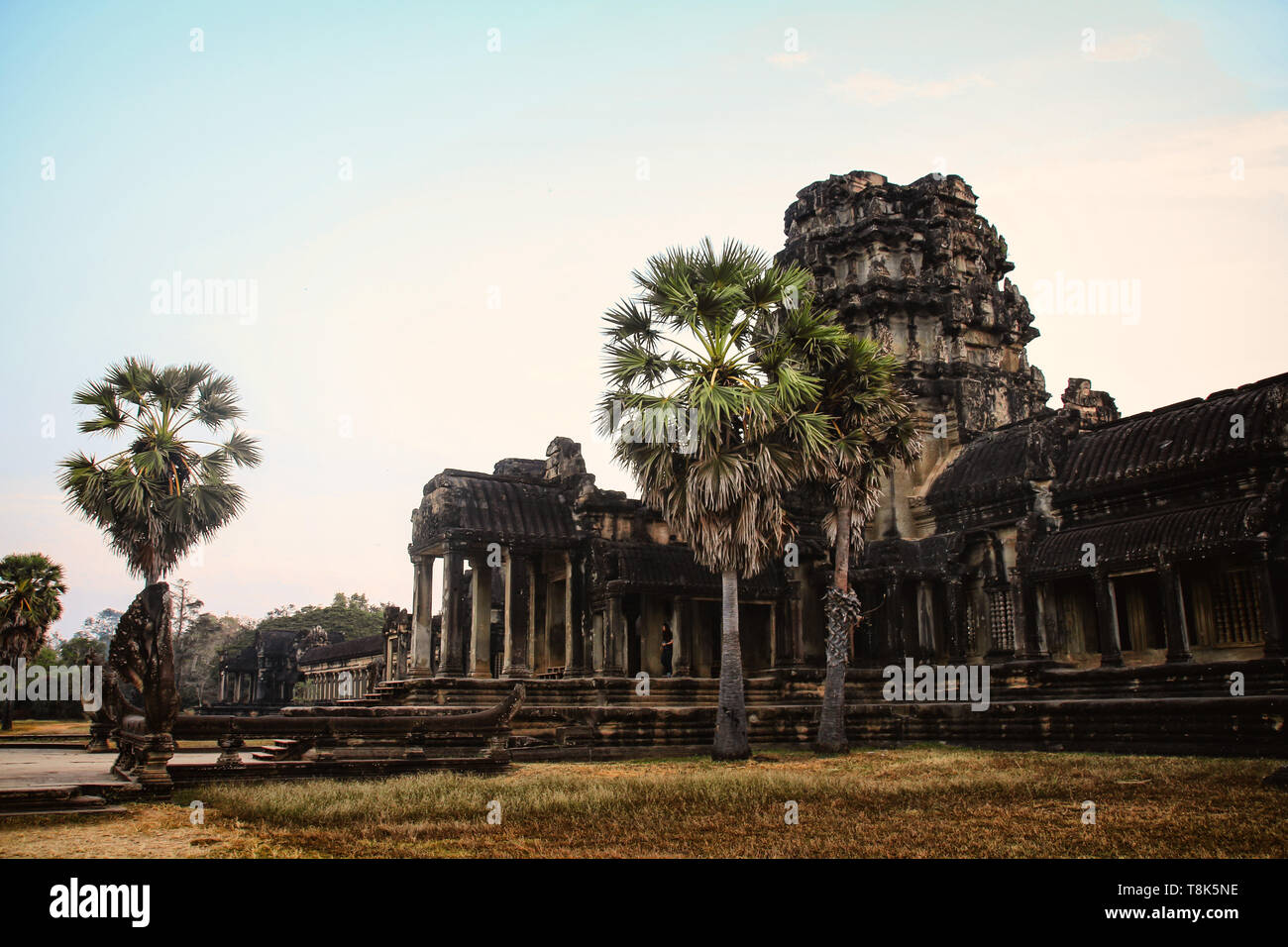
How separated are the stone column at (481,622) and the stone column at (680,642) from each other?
4.51 meters

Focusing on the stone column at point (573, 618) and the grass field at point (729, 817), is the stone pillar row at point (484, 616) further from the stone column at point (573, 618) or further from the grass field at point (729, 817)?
the grass field at point (729, 817)

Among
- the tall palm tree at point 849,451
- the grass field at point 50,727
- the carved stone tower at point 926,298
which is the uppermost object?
the carved stone tower at point 926,298

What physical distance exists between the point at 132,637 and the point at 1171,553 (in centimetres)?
1698

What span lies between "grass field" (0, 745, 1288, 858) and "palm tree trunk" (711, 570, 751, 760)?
3408 mm

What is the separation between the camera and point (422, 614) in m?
23.4

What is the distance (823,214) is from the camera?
29.2m

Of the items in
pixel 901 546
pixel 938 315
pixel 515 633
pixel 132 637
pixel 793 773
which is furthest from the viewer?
pixel 938 315

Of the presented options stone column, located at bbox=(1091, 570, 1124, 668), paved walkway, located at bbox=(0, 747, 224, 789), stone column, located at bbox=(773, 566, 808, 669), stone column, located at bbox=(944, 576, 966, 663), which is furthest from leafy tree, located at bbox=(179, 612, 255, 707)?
stone column, located at bbox=(1091, 570, 1124, 668)

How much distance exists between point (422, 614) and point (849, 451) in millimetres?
11228

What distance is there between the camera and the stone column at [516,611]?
896 inches

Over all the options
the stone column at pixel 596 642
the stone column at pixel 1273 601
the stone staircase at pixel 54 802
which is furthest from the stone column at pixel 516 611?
the stone column at pixel 1273 601
